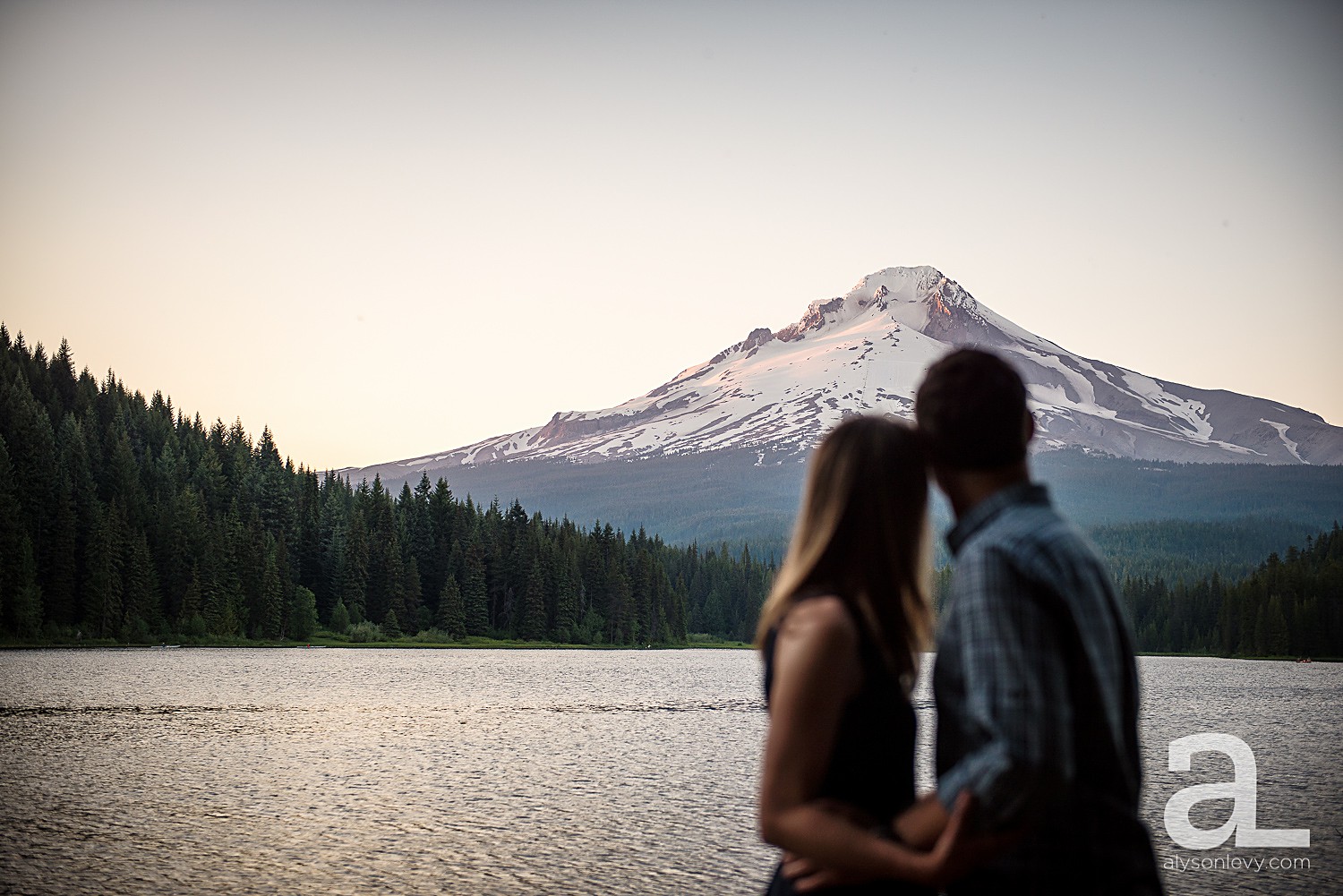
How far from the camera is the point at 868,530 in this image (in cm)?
354

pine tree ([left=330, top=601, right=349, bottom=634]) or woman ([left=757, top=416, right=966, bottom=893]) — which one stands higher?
woman ([left=757, top=416, right=966, bottom=893])

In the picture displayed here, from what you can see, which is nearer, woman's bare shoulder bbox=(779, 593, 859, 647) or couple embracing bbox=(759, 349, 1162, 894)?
couple embracing bbox=(759, 349, 1162, 894)

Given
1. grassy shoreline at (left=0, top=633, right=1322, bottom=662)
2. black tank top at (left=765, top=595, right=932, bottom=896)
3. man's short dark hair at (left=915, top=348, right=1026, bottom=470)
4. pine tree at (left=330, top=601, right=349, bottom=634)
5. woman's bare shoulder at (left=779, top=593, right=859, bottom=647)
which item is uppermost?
man's short dark hair at (left=915, top=348, right=1026, bottom=470)

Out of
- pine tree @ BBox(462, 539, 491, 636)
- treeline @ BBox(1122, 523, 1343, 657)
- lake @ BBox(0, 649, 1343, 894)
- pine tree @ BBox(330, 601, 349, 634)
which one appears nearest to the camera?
lake @ BBox(0, 649, 1343, 894)

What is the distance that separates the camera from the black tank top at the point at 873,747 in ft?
11.3

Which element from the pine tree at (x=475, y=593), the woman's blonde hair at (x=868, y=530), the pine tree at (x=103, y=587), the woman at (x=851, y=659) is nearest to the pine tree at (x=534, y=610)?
the pine tree at (x=475, y=593)

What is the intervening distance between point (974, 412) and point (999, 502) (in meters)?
0.26

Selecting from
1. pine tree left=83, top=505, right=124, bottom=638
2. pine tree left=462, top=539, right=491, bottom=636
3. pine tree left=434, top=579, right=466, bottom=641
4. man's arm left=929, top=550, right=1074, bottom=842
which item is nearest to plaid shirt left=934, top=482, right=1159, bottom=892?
man's arm left=929, top=550, right=1074, bottom=842

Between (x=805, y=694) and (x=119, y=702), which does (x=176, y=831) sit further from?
(x=119, y=702)

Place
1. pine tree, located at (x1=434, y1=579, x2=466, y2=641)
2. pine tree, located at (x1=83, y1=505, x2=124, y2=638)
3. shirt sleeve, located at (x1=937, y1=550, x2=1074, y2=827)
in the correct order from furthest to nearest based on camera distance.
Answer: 1. pine tree, located at (x1=434, y1=579, x2=466, y2=641)
2. pine tree, located at (x1=83, y1=505, x2=124, y2=638)
3. shirt sleeve, located at (x1=937, y1=550, x2=1074, y2=827)

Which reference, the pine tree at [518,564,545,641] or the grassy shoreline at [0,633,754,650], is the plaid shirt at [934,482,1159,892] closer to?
the grassy shoreline at [0,633,754,650]

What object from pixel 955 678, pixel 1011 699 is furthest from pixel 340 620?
pixel 1011 699

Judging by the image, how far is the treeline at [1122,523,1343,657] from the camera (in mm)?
135375

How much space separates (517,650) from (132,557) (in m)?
32.1
